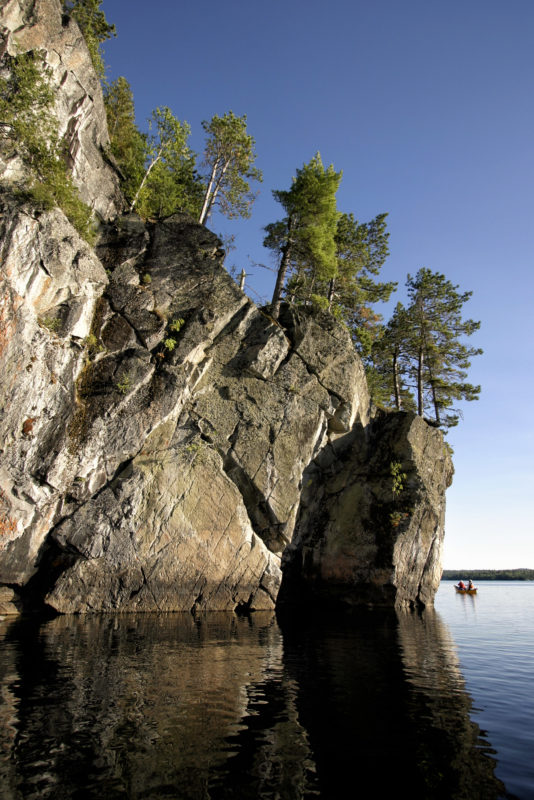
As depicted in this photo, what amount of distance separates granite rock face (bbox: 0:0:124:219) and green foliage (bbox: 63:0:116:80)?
4.18m

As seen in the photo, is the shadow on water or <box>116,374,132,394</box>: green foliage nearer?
the shadow on water

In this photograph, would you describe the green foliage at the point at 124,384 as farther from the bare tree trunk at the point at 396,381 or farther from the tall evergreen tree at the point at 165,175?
the bare tree trunk at the point at 396,381

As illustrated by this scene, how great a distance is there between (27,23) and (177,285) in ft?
50.2

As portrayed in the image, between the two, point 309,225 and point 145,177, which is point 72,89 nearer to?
point 145,177

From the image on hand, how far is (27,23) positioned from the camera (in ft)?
74.2

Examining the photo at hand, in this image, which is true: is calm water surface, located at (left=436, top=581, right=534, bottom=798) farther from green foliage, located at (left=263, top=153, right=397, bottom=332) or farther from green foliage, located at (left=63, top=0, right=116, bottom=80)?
green foliage, located at (left=63, top=0, right=116, bottom=80)

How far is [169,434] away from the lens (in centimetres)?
2273

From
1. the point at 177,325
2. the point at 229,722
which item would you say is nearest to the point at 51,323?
the point at 177,325

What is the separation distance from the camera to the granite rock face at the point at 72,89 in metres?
22.4

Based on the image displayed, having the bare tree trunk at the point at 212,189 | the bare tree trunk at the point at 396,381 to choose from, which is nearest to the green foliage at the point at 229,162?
the bare tree trunk at the point at 212,189

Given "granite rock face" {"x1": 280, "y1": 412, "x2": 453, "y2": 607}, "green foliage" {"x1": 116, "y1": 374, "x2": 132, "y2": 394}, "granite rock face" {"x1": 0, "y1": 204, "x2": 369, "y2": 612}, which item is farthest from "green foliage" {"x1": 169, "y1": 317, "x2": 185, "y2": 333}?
"granite rock face" {"x1": 280, "y1": 412, "x2": 453, "y2": 607}

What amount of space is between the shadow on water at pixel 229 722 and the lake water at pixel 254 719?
3 centimetres

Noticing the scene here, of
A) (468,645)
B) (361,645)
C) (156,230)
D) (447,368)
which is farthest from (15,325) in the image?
(447,368)

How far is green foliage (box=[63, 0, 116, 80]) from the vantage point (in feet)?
93.8
